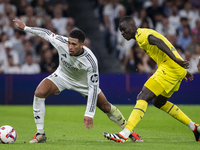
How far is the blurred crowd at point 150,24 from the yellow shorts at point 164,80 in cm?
710

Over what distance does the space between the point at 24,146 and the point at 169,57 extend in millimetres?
2656

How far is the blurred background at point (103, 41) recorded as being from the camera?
510 inches

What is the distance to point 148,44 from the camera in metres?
6.00

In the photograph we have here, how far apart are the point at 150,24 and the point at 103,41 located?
8.30 ft

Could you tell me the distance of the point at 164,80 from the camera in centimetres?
602

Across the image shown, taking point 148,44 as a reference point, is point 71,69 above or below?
below

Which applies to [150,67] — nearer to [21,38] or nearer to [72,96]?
[72,96]

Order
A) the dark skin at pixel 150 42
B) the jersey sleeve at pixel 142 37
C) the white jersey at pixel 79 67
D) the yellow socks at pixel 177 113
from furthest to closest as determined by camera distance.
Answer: the yellow socks at pixel 177 113 < the jersey sleeve at pixel 142 37 < the white jersey at pixel 79 67 < the dark skin at pixel 150 42

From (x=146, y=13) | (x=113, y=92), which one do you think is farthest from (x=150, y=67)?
(x=146, y=13)

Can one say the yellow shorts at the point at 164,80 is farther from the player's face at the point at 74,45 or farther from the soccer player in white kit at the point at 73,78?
the player's face at the point at 74,45

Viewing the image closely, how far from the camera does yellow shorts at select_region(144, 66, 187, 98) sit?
5961 mm

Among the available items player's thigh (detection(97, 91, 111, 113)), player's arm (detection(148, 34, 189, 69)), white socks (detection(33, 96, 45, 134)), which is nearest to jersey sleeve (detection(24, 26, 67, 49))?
white socks (detection(33, 96, 45, 134))

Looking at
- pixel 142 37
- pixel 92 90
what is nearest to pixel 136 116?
pixel 92 90

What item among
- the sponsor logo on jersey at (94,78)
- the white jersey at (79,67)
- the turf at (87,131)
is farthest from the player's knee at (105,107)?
the sponsor logo on jersey at (94,78)
